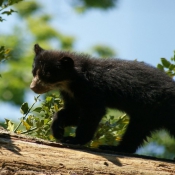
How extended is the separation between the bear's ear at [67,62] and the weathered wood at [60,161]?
1.96m

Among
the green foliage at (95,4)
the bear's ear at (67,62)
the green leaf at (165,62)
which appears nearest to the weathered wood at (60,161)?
the bear's ear at (67,62)

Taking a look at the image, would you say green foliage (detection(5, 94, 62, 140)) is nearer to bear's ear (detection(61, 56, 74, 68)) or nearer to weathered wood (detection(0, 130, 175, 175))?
bear's ear (detection(61, 56, 74, 68))

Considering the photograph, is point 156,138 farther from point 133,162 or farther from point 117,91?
point 133,162

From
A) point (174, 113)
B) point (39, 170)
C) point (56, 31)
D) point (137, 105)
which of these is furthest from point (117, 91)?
point (56, 31)

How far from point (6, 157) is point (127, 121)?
264 centimetres

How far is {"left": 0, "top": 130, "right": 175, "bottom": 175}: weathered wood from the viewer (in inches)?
221

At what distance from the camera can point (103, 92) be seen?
751cm

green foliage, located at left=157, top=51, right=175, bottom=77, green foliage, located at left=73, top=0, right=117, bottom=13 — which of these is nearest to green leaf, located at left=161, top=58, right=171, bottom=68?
green foliage, located at left=157, top=51, right=175, bottom=77

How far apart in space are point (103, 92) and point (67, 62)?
2.43 ft

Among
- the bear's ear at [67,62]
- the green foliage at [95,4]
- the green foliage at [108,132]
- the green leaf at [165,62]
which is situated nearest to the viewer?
the green foliage at [108,132]

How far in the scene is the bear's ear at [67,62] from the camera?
7.75 meters

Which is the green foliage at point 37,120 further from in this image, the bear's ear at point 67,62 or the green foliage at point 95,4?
the green foliage at point 95,4

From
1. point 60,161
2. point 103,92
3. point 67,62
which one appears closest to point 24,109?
point 67,62

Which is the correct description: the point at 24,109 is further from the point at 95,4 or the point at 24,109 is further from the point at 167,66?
the point at 95,4
